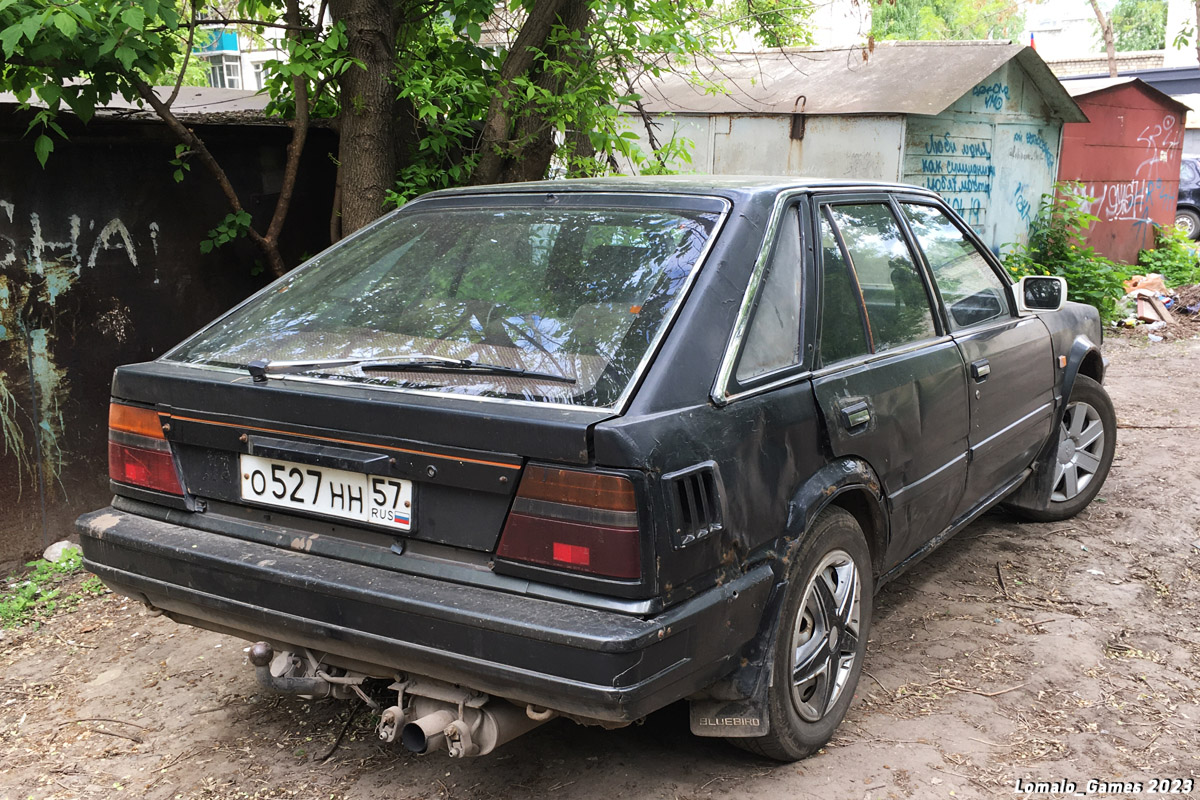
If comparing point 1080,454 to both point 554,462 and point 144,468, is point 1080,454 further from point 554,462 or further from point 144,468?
point 144,468

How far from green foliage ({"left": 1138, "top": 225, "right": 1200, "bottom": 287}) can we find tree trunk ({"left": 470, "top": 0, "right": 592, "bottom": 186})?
11050 mm

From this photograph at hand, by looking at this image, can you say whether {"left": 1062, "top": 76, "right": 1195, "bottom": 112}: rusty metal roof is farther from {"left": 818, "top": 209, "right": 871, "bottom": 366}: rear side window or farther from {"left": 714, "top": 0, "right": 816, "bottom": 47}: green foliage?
{"left": 818, "top": 209, "right": 871, "bottom": 366}: rear side window

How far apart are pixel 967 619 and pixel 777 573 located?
170 cm

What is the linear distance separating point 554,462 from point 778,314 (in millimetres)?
866

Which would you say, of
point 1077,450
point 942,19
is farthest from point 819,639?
point 942,19

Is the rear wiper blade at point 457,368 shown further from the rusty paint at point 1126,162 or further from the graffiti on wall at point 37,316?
the rusty paint at point 1126,162

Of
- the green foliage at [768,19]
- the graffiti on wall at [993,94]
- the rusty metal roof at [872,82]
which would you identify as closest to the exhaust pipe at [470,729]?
the green foliage at [768,19]

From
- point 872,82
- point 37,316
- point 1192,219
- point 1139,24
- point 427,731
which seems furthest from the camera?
point 1139,24

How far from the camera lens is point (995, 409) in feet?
12.7

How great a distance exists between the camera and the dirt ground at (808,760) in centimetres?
279

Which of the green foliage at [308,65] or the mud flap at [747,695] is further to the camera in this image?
the green foliage at [308,65]

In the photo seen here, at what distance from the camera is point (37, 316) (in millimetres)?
4309

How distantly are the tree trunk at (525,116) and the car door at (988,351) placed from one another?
84.5 inches

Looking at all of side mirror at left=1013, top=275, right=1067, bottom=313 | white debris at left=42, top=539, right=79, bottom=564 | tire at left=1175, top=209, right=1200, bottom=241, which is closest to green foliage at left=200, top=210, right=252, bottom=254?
white debris at left=42, top=539, right=79, bottom=564
